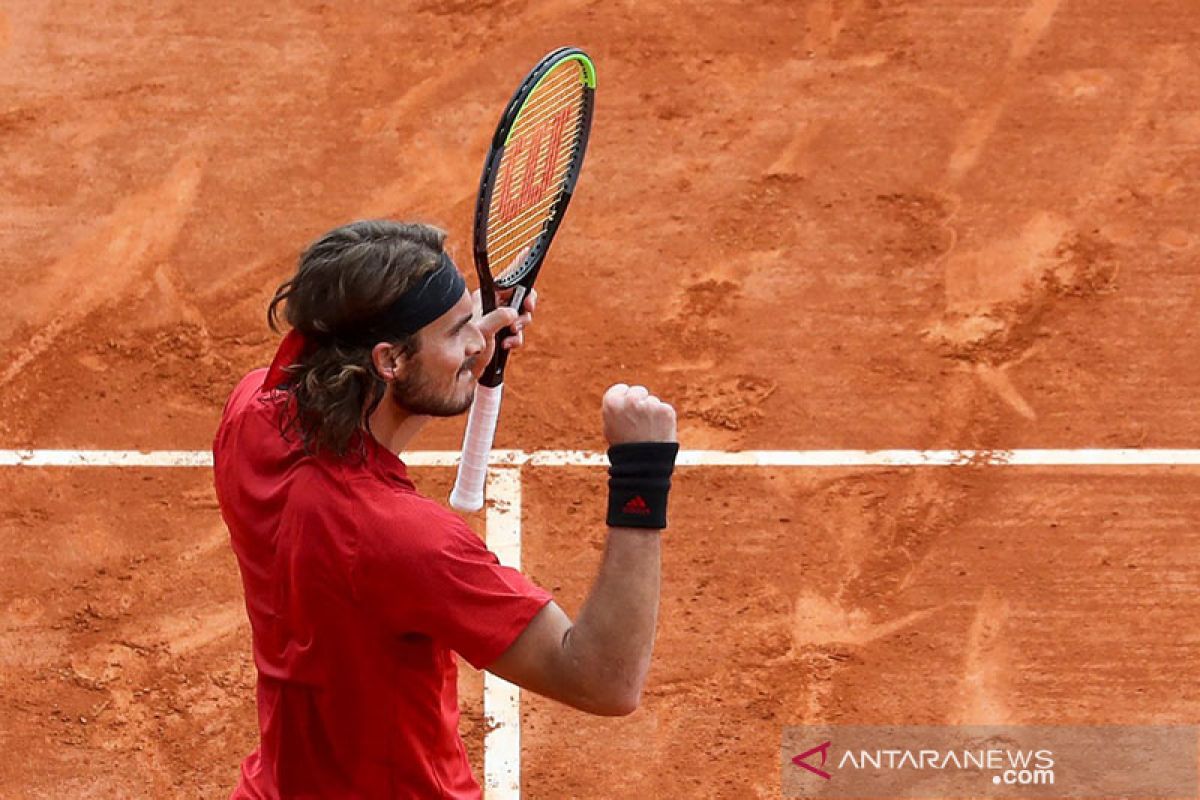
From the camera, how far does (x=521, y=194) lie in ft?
17.9

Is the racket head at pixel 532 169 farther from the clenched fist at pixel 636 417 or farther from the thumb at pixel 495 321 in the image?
the clenched fist at pixel 636 417

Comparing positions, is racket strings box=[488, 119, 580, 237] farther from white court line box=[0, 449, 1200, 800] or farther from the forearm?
white court line box=[0, 449, 1200, 800]

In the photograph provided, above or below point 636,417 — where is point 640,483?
below

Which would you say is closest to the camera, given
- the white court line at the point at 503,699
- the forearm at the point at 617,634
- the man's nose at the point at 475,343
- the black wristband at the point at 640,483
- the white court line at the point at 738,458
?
the forearm at the point at 617,634

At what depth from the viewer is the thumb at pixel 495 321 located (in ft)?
14.9

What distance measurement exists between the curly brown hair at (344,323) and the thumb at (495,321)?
0.65 m

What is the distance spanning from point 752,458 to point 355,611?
4.42 m

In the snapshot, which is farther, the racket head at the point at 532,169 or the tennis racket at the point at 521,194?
the racket head at the point at 532,169

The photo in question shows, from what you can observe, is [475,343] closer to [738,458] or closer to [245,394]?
[245,394]

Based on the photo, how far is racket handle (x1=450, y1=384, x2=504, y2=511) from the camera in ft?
16.0

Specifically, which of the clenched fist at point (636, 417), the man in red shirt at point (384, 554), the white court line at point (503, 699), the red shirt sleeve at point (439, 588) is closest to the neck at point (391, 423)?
the man in red shirt at point (384, 554)

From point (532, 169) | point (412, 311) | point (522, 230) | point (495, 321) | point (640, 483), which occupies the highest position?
point (532, 169)

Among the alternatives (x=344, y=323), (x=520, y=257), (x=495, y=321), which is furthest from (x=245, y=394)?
(x=520, y=257)

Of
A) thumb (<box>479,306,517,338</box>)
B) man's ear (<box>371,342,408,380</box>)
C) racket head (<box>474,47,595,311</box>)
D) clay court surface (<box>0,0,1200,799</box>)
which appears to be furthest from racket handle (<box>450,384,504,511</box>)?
clay court surface (<box>0,0,1200,799</box>)
